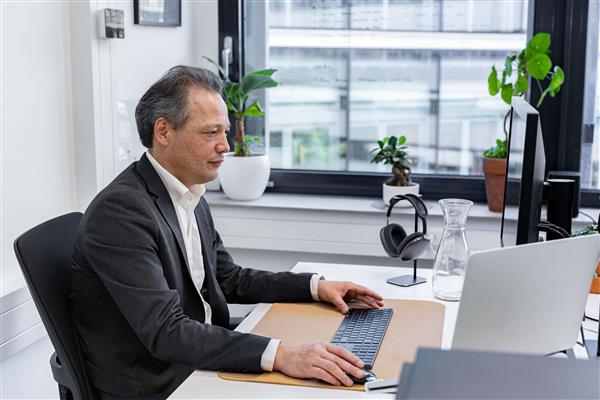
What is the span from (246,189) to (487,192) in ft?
3.11

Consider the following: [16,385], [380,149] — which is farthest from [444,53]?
[16,385]

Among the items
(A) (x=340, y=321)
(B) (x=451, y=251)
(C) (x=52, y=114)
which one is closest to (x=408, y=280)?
(B) (x=451, y=251)

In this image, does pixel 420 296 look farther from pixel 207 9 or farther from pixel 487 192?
pixel 207 9

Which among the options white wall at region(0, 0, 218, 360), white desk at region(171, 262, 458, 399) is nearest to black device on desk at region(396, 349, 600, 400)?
white desk at region(171, 262, 458, 399)

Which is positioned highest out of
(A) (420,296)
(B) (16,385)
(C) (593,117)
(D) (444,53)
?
(D) (444,53)

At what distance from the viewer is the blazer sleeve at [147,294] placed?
5.30 ft

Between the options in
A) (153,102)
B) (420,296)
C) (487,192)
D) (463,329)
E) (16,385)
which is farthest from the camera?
(487,192)

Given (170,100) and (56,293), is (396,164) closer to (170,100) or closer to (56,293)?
(170,100)

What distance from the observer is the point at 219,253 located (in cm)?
221

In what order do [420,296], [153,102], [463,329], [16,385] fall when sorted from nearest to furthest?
[463,329] → [153,102] → [420,296] → [16,385]

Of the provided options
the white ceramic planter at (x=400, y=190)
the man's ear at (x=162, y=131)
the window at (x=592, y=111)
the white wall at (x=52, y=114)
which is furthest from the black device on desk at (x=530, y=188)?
the white wall at (x=52, y=114)

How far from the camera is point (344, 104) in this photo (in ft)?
11.4

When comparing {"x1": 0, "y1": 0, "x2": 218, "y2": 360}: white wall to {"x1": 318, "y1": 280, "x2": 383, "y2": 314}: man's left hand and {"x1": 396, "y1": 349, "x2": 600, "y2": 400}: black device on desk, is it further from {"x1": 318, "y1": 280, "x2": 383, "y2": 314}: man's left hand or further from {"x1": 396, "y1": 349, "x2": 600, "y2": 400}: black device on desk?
{"x1": 396, "y1": 349, "x2": 600, "y2": 400}: black device on desk

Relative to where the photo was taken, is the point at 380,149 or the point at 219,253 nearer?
the point at 219,253
